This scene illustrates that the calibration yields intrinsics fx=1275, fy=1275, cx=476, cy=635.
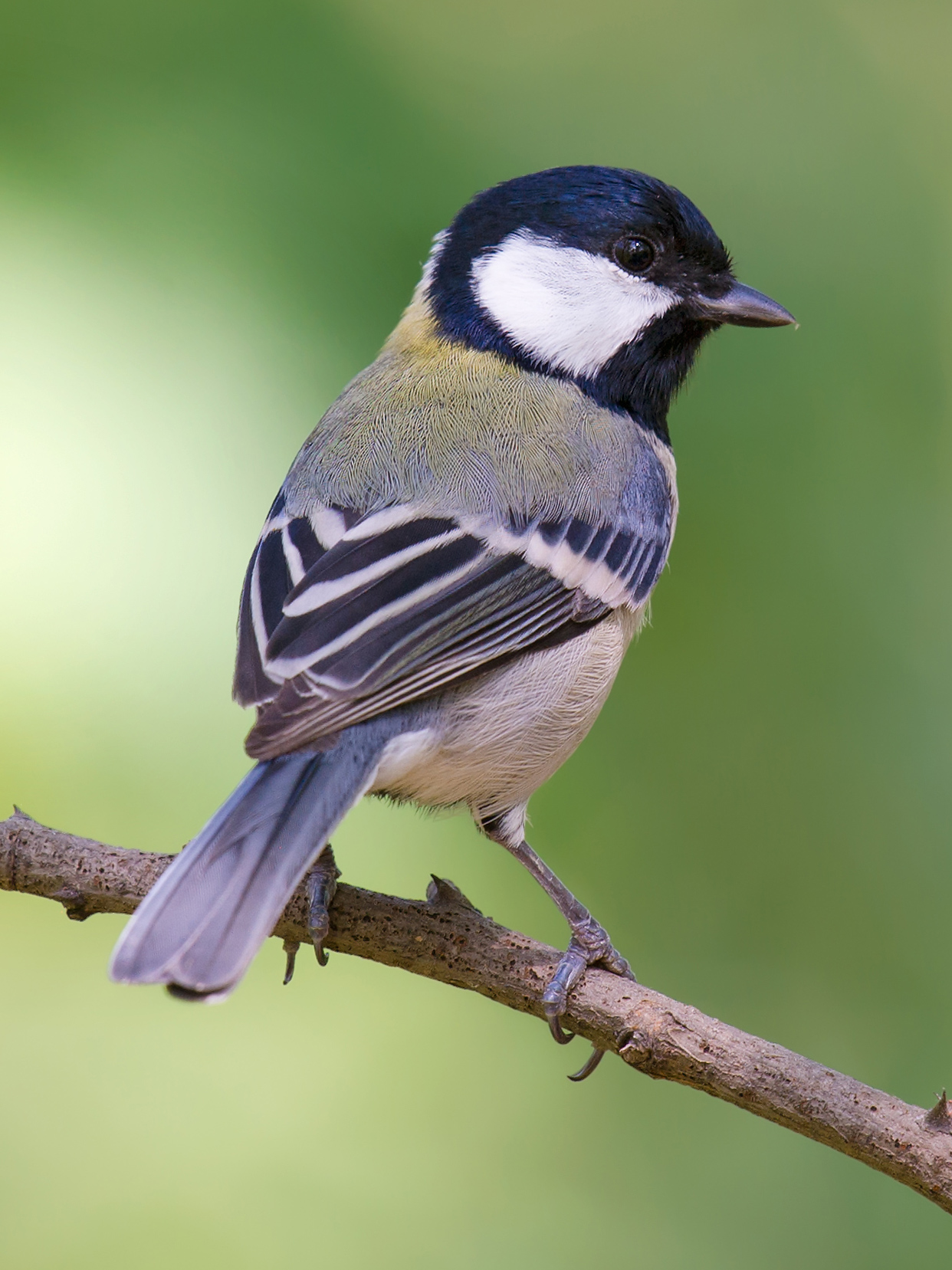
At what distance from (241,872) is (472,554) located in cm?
61

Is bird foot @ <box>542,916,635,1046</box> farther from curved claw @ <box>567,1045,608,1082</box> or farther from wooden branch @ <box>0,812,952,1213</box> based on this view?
curved claw @ <box>567,1045,608,1082</box>

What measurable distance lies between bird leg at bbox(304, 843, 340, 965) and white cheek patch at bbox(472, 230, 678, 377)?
94cm

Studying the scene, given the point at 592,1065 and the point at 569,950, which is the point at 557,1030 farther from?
the point at 592,1065

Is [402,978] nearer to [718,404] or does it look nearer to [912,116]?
[718,404]

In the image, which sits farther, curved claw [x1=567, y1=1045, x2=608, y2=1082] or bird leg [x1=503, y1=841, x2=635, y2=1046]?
curved claw [x1=567, y1=1045, x2=608, y2=1082]

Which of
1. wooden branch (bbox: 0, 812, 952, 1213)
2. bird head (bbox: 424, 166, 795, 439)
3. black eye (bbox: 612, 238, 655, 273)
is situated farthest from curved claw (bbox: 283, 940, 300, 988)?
black eye (bbox: 612, 238, 655, 273)

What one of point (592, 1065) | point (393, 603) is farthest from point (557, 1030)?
point (393, 603)

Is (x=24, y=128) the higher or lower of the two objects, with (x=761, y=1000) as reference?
higher

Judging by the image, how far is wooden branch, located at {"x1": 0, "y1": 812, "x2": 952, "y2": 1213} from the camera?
148 centimetres

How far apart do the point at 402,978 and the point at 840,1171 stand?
976 mm

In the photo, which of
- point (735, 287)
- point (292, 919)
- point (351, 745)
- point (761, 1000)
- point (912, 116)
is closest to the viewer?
point (351, 745)

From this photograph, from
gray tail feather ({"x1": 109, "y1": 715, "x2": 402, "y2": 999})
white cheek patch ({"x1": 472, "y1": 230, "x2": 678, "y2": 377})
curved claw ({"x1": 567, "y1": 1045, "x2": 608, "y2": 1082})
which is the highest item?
white cheek patch ({"x1": 472, "y1": 230, "x2": 678, "y2": 377})

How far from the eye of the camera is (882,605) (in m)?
2.74

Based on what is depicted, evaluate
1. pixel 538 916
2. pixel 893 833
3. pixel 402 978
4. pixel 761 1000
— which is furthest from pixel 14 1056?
pixel 893 833
